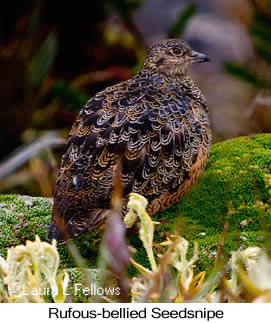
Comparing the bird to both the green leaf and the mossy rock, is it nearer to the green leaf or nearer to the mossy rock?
the mossy rock

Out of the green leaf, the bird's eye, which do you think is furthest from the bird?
the green leaf

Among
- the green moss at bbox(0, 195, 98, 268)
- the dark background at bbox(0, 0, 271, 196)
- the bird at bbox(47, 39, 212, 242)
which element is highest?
the bird at bbox(47, 39, 212, 242)

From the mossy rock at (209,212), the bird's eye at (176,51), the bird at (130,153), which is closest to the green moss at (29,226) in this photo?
the mossy rock at (209,212)

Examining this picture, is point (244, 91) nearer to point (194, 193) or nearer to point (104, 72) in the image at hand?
point (104, 72)

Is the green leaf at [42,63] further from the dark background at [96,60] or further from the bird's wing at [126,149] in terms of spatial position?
the bird's wing at [126,149]

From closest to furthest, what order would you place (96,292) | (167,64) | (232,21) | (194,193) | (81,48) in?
(96,292)
(194,193)
(167,64)
(81,48)
(232,21)

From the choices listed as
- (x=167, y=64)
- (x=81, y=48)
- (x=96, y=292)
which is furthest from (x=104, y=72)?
(x=96, y=292)
